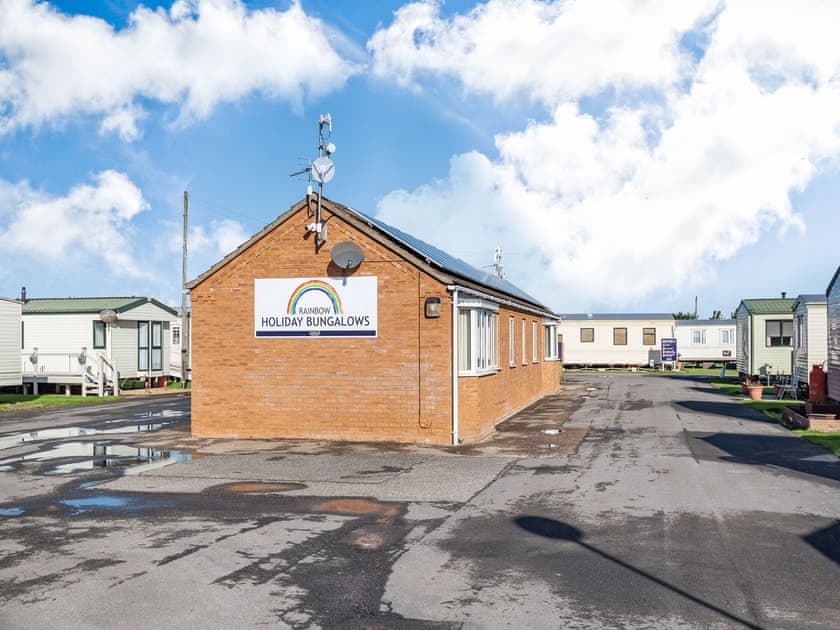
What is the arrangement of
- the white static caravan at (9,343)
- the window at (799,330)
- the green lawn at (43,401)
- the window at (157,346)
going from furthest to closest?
the window at (157,346)
the window at (799,330)
the white static caravan at (9,343)
the green lawn at (43,401)

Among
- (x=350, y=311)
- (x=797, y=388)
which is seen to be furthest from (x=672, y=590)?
(x=797, y=388)

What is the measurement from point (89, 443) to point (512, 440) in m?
9.48

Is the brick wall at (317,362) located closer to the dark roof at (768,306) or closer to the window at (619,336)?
the dark roof at (768,306)

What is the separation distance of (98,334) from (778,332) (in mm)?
31622

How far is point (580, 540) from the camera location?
8.74m

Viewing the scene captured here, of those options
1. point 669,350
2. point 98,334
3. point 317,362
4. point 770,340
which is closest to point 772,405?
point 770,340

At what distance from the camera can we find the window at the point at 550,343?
3370cm

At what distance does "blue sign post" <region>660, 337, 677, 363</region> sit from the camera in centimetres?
5453

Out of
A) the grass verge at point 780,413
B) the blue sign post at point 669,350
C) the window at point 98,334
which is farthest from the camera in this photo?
the blue sign post at point 669,350

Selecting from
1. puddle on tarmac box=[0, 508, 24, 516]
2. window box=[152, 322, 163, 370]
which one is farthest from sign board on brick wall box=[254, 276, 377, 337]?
window box=[152, 322, 163, 370]

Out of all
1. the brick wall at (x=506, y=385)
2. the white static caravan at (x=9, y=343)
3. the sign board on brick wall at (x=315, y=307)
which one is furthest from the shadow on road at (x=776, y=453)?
the white static caravan at (x=9, y=343)

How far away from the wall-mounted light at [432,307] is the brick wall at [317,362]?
147mm

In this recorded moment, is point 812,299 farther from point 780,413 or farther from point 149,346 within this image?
point 149,346

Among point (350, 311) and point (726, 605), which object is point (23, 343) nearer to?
point (350, 311)
